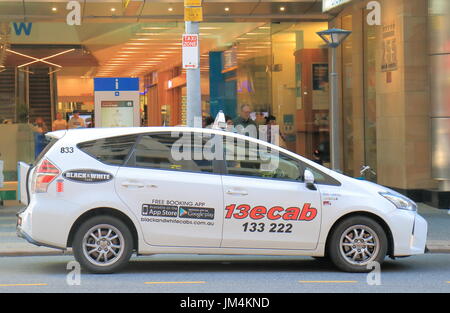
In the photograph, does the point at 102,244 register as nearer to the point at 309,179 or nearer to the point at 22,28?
the point at 309,179

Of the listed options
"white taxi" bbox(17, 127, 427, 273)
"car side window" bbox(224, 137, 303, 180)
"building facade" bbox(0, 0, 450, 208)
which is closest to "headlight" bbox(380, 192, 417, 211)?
"white taxi" bbox(17, 127, 427, 273)

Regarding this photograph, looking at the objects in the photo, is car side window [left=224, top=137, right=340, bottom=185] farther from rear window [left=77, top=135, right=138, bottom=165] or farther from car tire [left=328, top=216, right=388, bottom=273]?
rear window [left=77, top=135, right=138, bottom=165]

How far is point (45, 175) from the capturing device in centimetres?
913

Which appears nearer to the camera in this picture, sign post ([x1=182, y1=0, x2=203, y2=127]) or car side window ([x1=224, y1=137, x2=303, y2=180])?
car side window ([x1=224, y1=137, x2=303, y2=180])

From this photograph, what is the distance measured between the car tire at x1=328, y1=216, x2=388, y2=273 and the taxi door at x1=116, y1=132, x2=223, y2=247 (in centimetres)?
130

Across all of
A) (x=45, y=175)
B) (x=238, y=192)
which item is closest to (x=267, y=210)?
(x=238, y=192)

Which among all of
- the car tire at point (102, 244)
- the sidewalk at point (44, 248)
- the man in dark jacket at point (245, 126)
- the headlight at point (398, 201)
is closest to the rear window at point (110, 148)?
the car tire at point (102, 244)

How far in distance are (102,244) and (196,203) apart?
1.09 metres

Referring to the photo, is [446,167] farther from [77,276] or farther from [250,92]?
[250,92]

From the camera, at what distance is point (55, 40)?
26797mm

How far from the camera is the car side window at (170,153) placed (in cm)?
927

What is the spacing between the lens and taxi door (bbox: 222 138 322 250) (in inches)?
362

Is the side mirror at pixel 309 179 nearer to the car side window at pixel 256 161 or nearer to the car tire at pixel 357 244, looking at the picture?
the car side window at pixel 256 161

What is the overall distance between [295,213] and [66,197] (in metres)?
2.45
